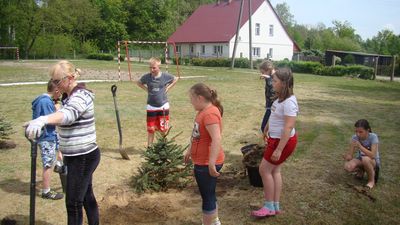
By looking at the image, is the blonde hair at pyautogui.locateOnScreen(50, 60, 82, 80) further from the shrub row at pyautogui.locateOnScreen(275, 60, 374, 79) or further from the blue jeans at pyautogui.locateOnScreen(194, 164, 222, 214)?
the shrub row at pyautogui.locateOnScreen(275, 60, 374, 79)

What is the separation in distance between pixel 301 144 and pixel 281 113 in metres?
4.00

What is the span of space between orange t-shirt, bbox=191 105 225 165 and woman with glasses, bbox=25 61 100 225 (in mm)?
923

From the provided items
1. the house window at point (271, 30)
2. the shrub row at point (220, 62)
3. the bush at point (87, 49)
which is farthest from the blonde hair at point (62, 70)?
the bush at point (87, 49)

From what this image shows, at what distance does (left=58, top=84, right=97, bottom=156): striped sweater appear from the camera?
334 centimetres

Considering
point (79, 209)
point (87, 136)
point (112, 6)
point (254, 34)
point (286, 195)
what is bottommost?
point (286, 195)

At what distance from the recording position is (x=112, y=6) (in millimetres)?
66625

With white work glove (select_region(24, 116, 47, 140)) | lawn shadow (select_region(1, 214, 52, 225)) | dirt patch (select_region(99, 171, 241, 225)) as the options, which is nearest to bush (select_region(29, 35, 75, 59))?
dirt patch (select_region(99, 171, 241, 225))

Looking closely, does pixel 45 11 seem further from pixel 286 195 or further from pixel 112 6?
pixel 286 195

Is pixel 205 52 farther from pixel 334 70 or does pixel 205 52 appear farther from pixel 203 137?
pixel 203 137

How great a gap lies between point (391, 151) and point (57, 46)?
55.0 meters

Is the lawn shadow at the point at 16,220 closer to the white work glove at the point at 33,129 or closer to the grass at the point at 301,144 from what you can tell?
the grass at the point at 301,144

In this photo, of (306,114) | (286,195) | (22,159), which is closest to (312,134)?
(306,114)

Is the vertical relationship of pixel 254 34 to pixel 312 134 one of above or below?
above

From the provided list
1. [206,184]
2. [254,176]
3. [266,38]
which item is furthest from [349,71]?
[206,184]
